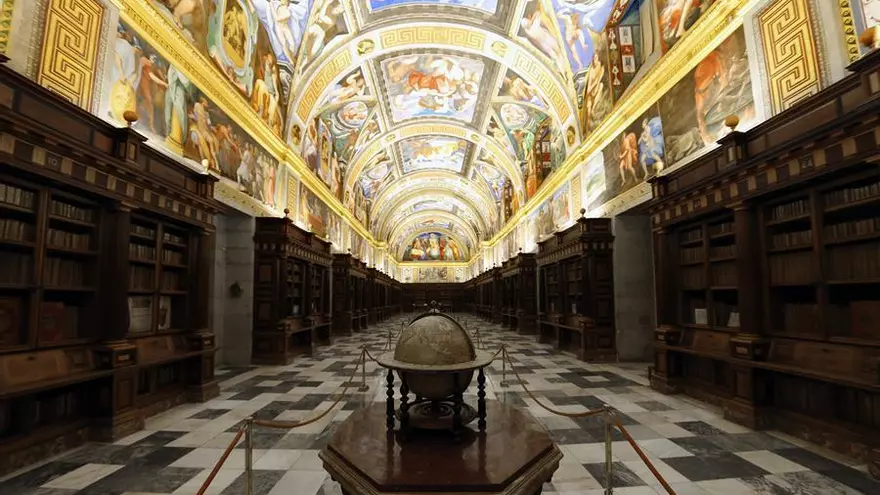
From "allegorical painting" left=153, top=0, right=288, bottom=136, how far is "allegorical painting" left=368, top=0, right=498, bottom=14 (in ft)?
9.93

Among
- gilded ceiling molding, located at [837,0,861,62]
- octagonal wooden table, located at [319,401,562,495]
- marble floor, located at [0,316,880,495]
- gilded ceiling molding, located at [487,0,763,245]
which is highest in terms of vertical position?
gilded ceiling molding, located at [487,0,763,245]

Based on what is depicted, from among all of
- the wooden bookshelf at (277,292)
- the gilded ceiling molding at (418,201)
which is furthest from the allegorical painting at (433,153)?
the wooden bookshelf at (277,292)

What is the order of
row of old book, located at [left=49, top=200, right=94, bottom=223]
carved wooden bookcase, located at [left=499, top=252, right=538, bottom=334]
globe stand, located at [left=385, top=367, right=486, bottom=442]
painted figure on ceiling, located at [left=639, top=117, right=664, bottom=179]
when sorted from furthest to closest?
carved wooden bookcase, located at [left=499, top=252, right=538, bottom=334], painted figure on ceiling, located at [left=639, top=117, right=664, bottom=179], row of old book, located at [left=49, top=200, right=94, bottom=223], globe stand, located at [left=385, top=367, right=486, bottom=442]

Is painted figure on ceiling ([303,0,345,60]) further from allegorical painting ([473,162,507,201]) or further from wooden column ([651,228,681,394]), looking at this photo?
allegorical painting ([473,162,507,201])

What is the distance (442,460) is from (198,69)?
9393 millimetres

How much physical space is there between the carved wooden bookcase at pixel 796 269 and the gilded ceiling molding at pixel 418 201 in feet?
90.7

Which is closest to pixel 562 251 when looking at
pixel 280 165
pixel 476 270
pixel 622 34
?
pixel 622 34

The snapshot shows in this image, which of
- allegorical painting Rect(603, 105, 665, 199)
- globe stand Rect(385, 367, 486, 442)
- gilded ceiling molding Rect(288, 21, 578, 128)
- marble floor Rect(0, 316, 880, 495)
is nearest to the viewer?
globe stand Rect(385, 367, 486, 442)

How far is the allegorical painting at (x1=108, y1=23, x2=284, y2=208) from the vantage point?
6539 mm

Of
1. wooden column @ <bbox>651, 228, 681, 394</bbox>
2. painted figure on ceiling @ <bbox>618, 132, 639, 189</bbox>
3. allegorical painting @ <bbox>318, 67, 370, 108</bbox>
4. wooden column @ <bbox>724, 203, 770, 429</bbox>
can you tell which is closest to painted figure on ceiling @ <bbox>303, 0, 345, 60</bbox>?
allegorical painting @ <bbox>318, 67, 370, 108</bbox>

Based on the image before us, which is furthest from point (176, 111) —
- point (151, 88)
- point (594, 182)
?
point (594, 182)

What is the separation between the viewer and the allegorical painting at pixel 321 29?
12414 mm

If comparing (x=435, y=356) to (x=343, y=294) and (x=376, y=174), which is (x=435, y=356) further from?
(x=376, y=174)

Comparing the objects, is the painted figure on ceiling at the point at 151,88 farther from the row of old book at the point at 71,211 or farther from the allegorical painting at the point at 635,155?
the allegorical painting at the point at 635,155
